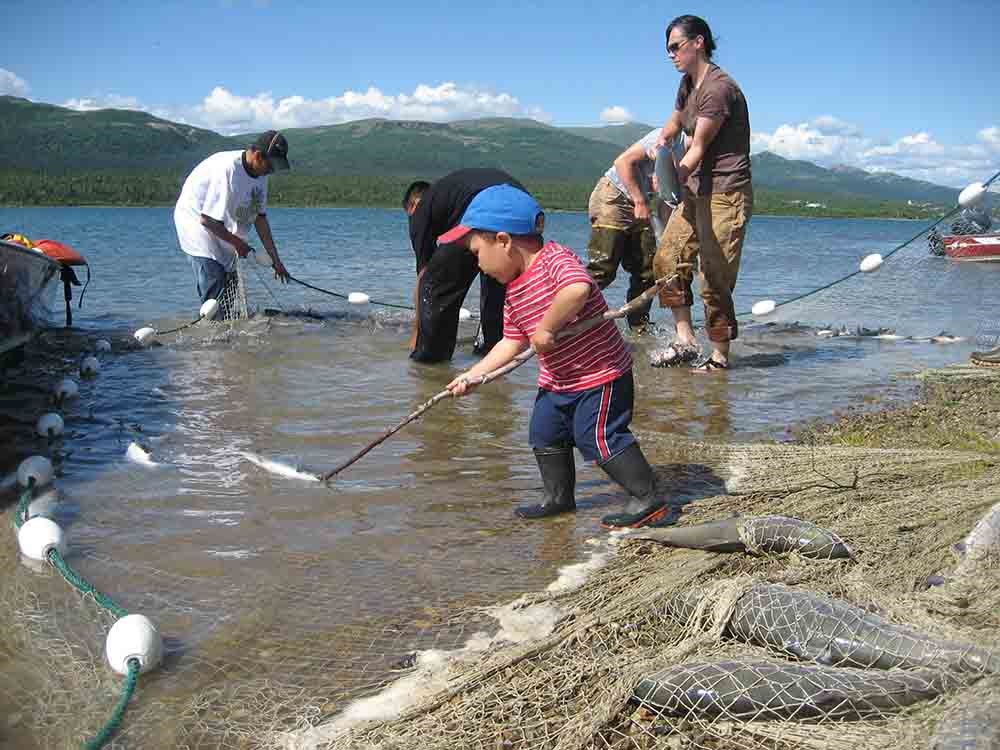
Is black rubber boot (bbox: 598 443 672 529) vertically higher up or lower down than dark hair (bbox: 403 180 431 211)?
lower down

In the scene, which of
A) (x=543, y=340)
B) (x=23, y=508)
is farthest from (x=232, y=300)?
(x=543, y=340)

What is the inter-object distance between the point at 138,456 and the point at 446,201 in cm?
330

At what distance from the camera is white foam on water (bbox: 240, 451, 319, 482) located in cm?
527

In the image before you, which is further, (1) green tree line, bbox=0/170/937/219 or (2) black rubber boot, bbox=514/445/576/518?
(1) green tree line, bbox=0/170/937/219

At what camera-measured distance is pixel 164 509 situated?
15.5ft

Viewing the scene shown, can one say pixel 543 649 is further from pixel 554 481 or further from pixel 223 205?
pixel 223 205

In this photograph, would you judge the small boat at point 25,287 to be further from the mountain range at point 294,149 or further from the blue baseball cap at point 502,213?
the mountain range at point 294,149

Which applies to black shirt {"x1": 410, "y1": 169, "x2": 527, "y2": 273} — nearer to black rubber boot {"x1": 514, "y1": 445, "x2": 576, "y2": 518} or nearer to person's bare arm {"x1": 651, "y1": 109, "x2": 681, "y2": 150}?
person's bare arm {"x1": 651, "y1": 109, "x2": 681, "y2": 150}

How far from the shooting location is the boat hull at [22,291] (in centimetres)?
765

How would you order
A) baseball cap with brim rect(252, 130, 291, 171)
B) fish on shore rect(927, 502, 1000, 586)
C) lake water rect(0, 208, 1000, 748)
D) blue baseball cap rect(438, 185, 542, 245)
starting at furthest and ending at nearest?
baseball cap with brim rect(252, 130, 291, 171)
blue baseball cap rect(438, 185, 542, 245)
fish on shore rect(927, 502, 1000, 586)
lake water rect(0, 208, 1000, 748)

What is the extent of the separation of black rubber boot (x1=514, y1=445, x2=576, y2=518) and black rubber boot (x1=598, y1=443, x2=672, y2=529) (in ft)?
0.91

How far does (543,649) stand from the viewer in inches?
120

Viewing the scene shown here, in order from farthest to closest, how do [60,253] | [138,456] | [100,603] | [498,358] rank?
[60,253]
[138,456]
[498,358]
[100,603]

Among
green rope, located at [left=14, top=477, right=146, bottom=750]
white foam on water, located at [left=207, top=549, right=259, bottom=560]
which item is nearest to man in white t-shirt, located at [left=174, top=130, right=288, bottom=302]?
green rope, located at [left=14, top=477, right=146, bottom=750]
